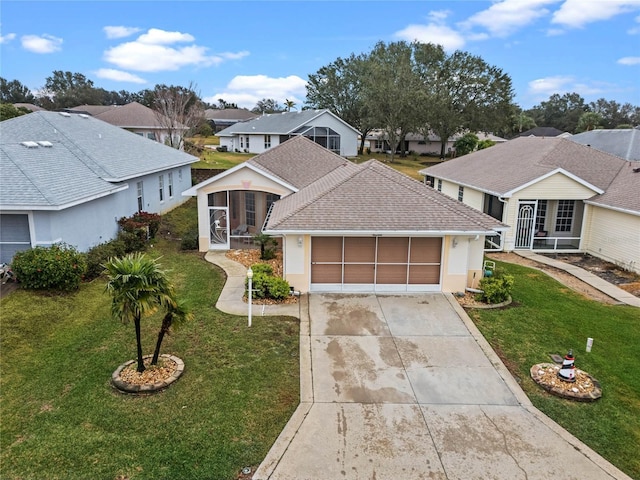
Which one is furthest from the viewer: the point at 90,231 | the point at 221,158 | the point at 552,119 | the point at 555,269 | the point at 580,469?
the point at 552,119

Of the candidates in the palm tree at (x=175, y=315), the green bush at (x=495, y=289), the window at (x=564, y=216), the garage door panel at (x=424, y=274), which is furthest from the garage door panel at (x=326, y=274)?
the window at (x=564, y=216)

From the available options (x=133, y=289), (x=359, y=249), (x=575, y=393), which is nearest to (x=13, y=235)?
(x=133, y=289)

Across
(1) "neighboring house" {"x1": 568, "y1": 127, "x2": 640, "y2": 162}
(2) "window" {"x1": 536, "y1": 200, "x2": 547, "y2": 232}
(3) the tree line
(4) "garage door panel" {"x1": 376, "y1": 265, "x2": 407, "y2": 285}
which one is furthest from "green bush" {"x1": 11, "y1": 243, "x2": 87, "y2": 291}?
(3) the tree line

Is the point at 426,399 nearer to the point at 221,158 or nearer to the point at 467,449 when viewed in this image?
the point at 467,449

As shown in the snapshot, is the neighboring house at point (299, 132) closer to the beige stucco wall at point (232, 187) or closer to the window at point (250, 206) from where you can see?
the window at point (250, 206)

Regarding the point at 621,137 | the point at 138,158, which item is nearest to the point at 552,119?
the point at 621,137

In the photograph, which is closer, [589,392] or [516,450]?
[516,450]


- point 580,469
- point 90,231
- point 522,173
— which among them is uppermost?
point 522,173
